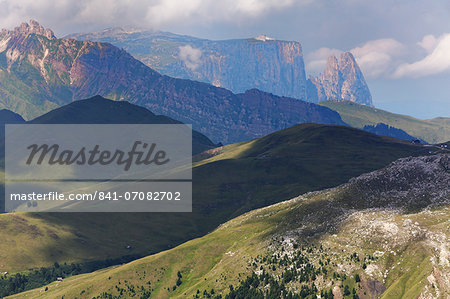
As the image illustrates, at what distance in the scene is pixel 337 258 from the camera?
143 m

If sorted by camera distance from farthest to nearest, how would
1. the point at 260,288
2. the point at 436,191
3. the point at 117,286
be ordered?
the point at 117,286 → the point at 436,191 → the point at 260,288

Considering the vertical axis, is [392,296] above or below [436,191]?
below

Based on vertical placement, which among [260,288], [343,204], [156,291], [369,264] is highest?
[343,204]

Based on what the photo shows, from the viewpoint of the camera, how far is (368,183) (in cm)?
19775

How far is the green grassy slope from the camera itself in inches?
4988

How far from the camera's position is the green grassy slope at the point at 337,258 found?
127 metres

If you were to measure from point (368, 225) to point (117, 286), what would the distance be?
108 m

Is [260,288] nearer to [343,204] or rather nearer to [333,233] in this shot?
[333,233]

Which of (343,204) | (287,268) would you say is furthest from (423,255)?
(343,204)

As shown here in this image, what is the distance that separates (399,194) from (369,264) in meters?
57.4

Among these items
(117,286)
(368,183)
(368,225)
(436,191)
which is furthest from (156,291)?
(436,191)

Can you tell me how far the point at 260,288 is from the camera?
148625mm

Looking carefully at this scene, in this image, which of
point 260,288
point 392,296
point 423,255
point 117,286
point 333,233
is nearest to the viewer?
point 392,296

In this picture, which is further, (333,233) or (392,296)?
(333,233)
